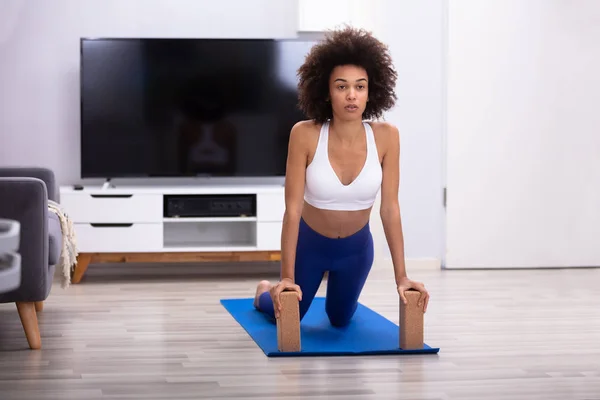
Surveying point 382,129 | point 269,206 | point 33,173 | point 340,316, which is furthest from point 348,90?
point 269,206

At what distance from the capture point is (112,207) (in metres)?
4.91

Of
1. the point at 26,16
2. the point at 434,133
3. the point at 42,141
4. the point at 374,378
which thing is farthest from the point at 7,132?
the point at 374,378

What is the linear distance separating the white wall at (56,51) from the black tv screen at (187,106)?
0.23 meters

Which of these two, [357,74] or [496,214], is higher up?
[357,74]

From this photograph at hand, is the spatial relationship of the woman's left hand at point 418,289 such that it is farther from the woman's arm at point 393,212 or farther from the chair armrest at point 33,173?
the chair armrest at point 33,173

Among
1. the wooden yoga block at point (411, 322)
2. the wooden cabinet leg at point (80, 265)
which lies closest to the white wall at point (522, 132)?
the wooden cabinet leg at point (80, 265)

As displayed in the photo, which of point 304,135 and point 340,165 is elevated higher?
point 304,135

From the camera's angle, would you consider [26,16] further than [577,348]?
Yes

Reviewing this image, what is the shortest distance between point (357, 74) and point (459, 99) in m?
2.36

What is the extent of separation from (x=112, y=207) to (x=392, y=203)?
7.19ft

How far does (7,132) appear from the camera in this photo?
5.22 m

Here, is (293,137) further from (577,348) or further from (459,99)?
(459,99)

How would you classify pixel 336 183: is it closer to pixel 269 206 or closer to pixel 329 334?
pixel 329 334

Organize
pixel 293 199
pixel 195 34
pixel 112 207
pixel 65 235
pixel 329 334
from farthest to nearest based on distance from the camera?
pixel 195 34, pixel 112 207, pixel 65 235, pixel 329 334, pixel 293 199
